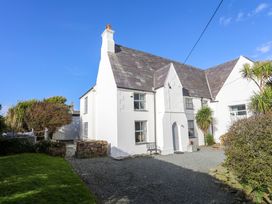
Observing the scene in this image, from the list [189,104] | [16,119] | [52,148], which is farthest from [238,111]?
[16,119]

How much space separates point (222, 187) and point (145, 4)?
42.3 feet

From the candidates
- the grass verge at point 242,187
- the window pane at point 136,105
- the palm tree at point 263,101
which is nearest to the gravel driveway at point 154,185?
the grass verge at point 242,187

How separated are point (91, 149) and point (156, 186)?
7.67 m

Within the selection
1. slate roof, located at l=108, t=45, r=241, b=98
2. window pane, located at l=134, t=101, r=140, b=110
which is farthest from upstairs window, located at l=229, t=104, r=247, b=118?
window pane, located at l=134, t=101, r=140, b=110

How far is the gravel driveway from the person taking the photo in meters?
5.85

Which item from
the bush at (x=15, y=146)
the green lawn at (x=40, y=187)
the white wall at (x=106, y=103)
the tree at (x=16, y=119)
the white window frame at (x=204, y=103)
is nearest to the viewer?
the green lawn at (x=40, y=187)

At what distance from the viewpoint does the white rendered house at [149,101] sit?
14125 millimetres

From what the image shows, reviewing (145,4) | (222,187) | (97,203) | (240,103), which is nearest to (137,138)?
(222,187)

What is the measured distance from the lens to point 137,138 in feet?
47.7

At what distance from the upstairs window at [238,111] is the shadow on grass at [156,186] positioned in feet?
41.1

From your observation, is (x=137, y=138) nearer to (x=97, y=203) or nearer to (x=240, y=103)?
(x=97, y=203)

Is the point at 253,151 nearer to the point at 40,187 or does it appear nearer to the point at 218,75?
the point at 40,187

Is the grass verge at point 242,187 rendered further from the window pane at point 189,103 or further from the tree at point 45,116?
the tree at point 45,116

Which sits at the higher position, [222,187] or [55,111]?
[55,111]
